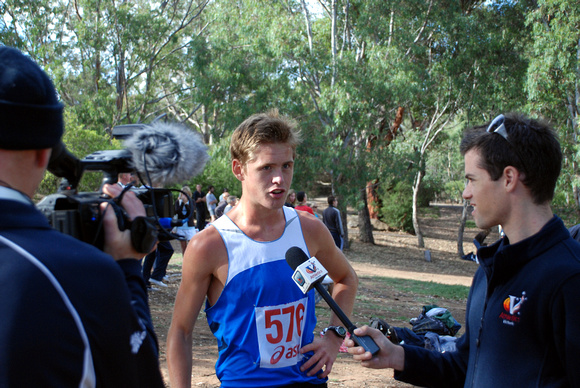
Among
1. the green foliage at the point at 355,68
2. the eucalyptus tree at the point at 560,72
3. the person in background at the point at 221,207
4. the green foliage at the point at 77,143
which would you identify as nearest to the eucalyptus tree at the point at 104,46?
the green foliage at the point at 355,68

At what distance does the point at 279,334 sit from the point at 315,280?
556 millimetres

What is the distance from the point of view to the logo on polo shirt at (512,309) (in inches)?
78.6

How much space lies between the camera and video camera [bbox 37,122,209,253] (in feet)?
5.07

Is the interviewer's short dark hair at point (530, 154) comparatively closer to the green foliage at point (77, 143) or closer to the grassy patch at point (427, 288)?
the grassy patch at point (427, 288)

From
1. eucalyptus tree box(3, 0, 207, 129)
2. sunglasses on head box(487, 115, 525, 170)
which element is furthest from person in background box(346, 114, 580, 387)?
eucalyptus tree box(3, 0, 207, 129)

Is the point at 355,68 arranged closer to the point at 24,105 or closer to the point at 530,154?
the point at 530,154

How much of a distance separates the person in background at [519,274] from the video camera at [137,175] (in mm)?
962

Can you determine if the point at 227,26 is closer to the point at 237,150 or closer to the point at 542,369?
the point at 237,150

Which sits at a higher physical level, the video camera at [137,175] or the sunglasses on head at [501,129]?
the sunglasses on head at [501,129]

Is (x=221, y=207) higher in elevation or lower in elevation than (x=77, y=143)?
lower

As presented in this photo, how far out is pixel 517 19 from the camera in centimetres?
2569

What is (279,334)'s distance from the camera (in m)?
2.82

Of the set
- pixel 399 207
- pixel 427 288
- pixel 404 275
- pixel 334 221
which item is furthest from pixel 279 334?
pixel 399 207

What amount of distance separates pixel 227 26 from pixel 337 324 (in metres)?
23.5
